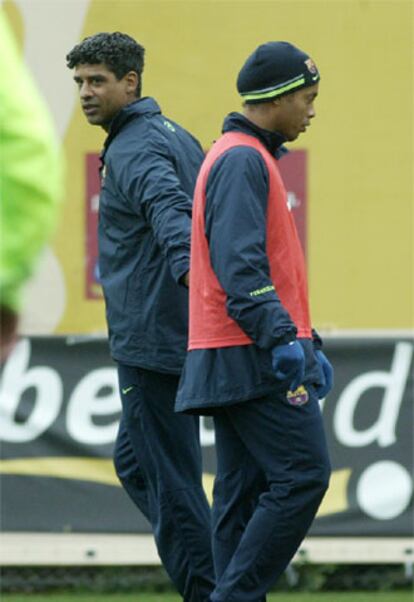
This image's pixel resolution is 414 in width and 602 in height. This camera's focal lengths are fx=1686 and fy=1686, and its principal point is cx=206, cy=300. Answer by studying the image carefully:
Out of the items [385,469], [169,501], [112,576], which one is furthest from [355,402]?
[169,501]

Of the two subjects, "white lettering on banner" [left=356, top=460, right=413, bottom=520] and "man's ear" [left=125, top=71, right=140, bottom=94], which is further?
"white lettering on banner" [left=356, top=460, right=413, bottom=520]

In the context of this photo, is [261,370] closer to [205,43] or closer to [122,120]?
[122,120]

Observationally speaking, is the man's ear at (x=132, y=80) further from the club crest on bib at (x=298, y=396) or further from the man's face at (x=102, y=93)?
the club crest on bib at (x=298, y=396)

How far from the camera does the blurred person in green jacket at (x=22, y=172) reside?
2.44 meters

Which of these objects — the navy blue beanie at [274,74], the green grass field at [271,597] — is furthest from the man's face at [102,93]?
the green grass field at [271,597]

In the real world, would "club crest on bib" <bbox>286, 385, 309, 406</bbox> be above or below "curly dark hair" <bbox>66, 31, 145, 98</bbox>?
below

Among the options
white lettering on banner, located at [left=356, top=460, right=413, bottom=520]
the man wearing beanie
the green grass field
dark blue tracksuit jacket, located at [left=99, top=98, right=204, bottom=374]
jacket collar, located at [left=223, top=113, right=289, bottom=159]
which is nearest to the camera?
the man wearing beanie

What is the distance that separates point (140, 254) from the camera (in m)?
5.23

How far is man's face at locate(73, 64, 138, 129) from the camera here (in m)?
5.44

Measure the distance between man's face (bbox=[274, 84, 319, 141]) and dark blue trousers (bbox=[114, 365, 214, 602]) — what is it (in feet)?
2.85

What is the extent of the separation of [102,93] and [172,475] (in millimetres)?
1247

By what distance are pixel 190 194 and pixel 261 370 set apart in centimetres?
79

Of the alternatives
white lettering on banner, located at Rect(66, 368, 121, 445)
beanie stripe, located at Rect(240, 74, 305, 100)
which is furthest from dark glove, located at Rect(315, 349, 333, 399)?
white lettering on banner, located at Rect(66, 368, 121, 445)

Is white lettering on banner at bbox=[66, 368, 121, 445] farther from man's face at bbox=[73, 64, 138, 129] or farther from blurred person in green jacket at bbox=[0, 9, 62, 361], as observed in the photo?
blurred person in green jacket at bbox=[0, 9, 62, 361]
